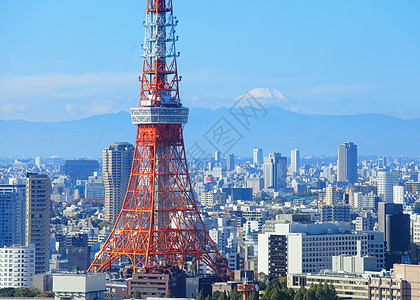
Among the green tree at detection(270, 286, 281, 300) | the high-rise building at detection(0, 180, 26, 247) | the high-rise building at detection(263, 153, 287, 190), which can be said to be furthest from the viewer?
the high-rise building at detection(263, 153, 287, 190)

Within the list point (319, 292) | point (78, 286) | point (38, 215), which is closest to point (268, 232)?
point (319, 292)

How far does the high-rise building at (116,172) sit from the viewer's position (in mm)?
111912

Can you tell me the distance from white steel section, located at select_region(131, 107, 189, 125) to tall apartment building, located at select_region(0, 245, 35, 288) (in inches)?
319

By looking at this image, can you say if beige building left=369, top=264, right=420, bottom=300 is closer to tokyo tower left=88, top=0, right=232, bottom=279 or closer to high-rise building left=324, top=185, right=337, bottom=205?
tokyo tower left=88, top=0, right=232, bottom=279

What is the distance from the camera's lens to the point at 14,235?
80.0m

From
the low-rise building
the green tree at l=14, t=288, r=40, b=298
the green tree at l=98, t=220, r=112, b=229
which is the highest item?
the green tree at l=98, t=220, r=112, b=229

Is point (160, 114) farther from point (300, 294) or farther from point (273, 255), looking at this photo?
point (300, 294)

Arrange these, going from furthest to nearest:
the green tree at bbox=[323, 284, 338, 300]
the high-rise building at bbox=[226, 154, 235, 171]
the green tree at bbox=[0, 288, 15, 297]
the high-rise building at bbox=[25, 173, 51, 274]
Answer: the high-rise building at bbox=[226, 154, 235, 171], the high-rise building at bbox=[25, 173, 51, 274], the green tree at bbox=[0, 288, 15, 297], the green tree at bbox=[323, 284, 338, 300]

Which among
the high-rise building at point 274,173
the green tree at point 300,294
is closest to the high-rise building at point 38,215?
the green tree at point 300,294

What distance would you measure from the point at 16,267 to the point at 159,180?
7835 mm

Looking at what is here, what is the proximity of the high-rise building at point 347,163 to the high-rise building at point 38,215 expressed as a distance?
4295 inches

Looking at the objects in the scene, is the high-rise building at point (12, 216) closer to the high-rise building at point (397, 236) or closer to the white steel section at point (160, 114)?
the high-rise building at point (397, 236)

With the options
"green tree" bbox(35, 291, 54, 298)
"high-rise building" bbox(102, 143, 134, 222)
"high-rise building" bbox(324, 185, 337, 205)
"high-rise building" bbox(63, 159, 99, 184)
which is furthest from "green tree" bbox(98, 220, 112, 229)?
"high-rise building" bbox(63, 159, 99, 184)

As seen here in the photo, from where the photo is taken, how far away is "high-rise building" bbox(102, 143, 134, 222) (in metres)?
112
